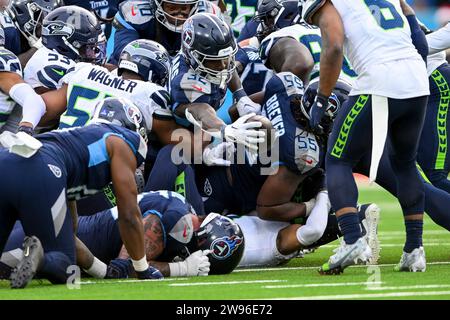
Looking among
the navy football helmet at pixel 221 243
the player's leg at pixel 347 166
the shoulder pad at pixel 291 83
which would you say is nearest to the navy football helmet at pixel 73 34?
Answer: the shoulder pad at pixel 291 83

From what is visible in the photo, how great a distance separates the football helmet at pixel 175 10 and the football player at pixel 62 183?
2.67 metres

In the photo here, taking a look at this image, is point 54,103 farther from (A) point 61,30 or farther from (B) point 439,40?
(B) point 439,40

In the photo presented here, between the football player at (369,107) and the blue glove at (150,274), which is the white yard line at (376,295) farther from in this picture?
the blue glove at (150,274)

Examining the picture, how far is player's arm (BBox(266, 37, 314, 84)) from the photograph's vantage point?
26.3 feet

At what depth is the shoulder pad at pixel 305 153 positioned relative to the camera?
6.93 m

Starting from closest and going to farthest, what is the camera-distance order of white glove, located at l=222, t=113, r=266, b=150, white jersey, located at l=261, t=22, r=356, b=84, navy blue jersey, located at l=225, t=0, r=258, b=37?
white glove, located at l=222, t=113, r=266, b=150
white jersey, located at l=261, t=22, r=356, b=84
navy blue jersey, located at l=225, t=0, r=258, b=37

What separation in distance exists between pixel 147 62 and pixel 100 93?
0.81 meters

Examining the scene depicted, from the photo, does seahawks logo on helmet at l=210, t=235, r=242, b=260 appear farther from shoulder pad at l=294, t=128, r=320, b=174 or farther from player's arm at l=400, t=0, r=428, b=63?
player's arm at l=400, t=0, r=428, b=63

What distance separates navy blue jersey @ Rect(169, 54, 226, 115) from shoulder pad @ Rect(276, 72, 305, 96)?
1.48ft

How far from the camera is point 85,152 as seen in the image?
229 inches

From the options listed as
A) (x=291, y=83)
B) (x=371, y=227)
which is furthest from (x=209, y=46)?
(x=371, y=227)

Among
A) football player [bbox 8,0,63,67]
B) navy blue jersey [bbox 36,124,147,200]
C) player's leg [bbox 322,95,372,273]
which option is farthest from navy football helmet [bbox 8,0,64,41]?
player's leg [bbox 322,95,372,273]

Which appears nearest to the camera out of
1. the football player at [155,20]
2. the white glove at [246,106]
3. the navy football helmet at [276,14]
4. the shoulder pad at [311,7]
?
the shoulder pad at [311,7]

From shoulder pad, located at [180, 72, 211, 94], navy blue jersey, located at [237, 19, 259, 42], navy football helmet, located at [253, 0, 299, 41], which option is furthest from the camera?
navy blue jersey, located at [237, 19, 259, 42]
